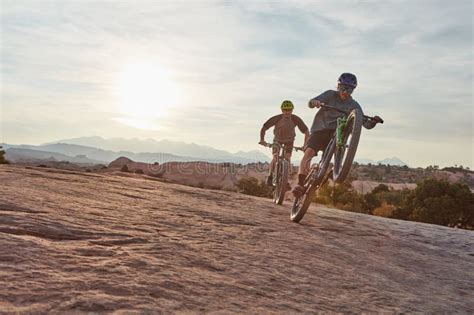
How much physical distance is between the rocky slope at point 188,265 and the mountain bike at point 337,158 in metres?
1.08

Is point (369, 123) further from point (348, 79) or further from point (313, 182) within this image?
point (313, 182)

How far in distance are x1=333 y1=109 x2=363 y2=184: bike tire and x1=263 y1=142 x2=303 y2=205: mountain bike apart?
3640 millimetres

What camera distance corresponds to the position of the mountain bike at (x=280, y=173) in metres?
11.2

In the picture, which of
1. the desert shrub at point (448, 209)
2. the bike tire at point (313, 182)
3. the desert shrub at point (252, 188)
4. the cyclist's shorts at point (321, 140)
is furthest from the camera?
the desert shrub at point (252, 188)

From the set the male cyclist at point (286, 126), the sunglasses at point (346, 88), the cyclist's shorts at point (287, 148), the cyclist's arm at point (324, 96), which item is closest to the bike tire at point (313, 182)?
the cyclist's arm at point (324, 96)

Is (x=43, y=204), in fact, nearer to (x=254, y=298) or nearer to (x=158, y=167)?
(x=254, y=298)

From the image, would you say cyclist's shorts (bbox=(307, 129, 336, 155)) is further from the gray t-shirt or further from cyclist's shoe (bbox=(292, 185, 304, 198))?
cyclist's shoe (bbox=(292, 185, 304, 198))

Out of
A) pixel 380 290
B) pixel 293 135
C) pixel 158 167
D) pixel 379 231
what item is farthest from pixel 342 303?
pixel 158 167

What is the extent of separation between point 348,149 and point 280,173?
509 cm

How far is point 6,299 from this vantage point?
231 centimetres

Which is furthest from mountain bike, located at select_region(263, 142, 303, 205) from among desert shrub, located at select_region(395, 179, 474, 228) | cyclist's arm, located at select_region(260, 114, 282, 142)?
desert shrub, located at select_region(395, 179, 474, 228)

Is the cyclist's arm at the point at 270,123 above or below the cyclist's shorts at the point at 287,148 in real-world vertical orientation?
above

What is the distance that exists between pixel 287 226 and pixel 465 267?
247cm

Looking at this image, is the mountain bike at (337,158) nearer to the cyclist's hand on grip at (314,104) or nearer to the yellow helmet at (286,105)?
the cyclist's hand on grip at (314,104)
